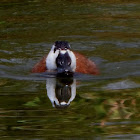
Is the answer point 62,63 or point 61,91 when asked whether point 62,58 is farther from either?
Answer: point 61,91

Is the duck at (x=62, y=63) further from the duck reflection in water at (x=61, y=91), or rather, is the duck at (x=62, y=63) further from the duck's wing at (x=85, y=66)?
the duck reflection in water at (x=61, y=91)

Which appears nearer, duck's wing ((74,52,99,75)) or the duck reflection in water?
the duck reflection in water

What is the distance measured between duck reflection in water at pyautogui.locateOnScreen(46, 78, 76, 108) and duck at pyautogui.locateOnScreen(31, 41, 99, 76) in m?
0.20

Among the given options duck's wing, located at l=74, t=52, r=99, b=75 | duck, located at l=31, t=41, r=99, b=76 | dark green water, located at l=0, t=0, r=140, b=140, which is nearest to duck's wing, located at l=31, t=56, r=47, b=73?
duck, located at l=31, t=41, r=99, b=76

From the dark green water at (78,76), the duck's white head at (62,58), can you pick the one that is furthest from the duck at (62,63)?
the dark green water at (78,76)

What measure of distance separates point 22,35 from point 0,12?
6.75 feet

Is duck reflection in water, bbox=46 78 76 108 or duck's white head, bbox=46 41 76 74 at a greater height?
duck's white head, bbox=46 41 76 74

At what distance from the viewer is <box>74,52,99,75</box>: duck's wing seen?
923 centimetres

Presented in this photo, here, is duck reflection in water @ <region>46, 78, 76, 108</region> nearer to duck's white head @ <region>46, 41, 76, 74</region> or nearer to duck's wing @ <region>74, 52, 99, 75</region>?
duck's white head @ <region>46, 41, 76, 74</region>

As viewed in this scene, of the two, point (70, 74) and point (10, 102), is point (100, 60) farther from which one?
point (10, 102)

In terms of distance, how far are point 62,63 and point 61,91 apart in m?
0.91

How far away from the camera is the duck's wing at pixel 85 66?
30.3 ft

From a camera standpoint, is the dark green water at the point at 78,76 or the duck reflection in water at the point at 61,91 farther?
the duck reflection in water at the point at 61,91

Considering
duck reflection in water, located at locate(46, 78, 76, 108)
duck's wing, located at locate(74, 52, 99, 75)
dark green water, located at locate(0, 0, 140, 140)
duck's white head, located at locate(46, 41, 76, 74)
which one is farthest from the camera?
duck's wing, located at locate(74, 52, 99, 75)
